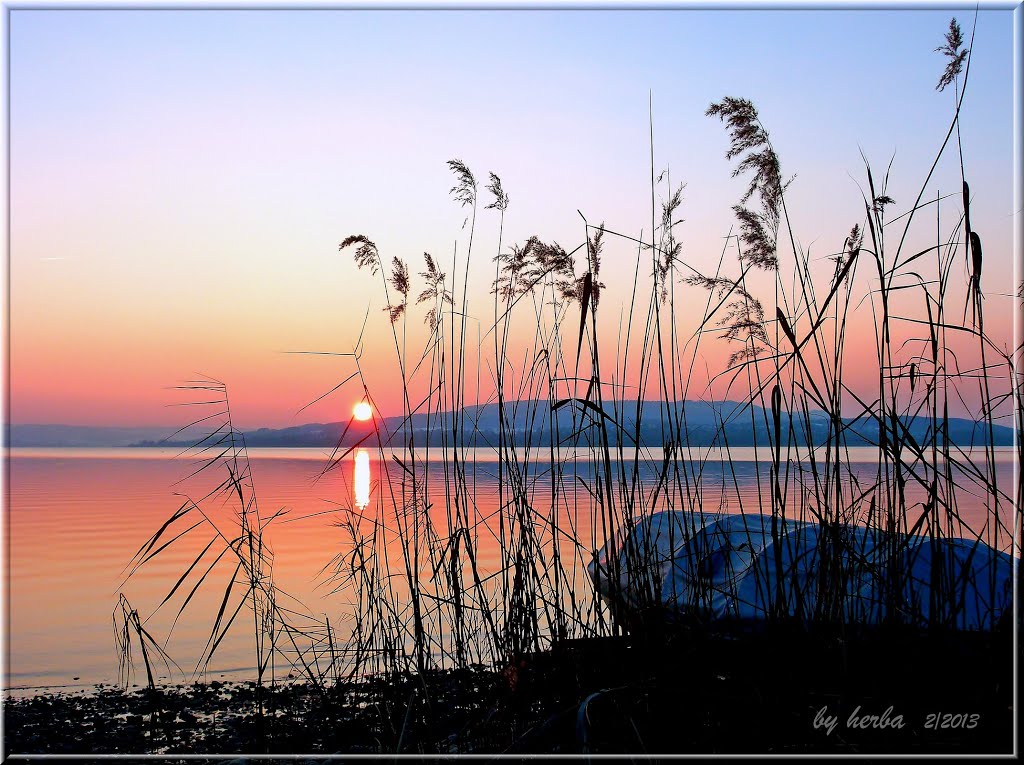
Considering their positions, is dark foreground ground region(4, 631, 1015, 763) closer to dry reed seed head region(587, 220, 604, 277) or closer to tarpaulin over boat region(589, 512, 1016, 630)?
tarpaulin over boat region(589, 512, 1016, 630)

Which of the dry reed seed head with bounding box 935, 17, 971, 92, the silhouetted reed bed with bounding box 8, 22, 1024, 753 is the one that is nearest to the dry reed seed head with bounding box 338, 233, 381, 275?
the silhouetted reed bed with bounding box 8, 22, 1024, 753

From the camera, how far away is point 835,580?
1.99 meters

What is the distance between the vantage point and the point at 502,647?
8.01 ft

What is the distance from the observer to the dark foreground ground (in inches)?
65.3

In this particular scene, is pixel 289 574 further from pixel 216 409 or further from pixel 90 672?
pixel 216 409

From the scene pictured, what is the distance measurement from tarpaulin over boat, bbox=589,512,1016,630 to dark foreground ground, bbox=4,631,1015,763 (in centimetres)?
10

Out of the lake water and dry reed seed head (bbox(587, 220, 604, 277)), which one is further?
the lake water

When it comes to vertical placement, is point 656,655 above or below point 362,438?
below

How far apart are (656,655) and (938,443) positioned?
100 centimetres

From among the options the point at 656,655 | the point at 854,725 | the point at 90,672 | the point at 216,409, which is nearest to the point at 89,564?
the point at 90,672

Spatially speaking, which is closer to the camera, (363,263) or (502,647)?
(502,647)

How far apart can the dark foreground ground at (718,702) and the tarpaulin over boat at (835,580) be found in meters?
0.10

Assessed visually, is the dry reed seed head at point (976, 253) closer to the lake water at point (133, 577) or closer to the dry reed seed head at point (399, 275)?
the lake water at point (133, 577)

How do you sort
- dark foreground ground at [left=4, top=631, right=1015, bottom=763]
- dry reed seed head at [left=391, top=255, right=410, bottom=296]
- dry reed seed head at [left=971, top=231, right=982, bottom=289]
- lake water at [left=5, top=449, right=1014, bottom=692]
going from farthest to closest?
lake water at [left=5, top=449, right=1014, bottom=692]
dry reed seed head at [left=391, top=255, right=410, bottom=296]
dry reed seed head at [left=971, top=231, right=982, bottom=289]
dark foreground ground at [left=4, top=631, right=1015, bottom=763]
